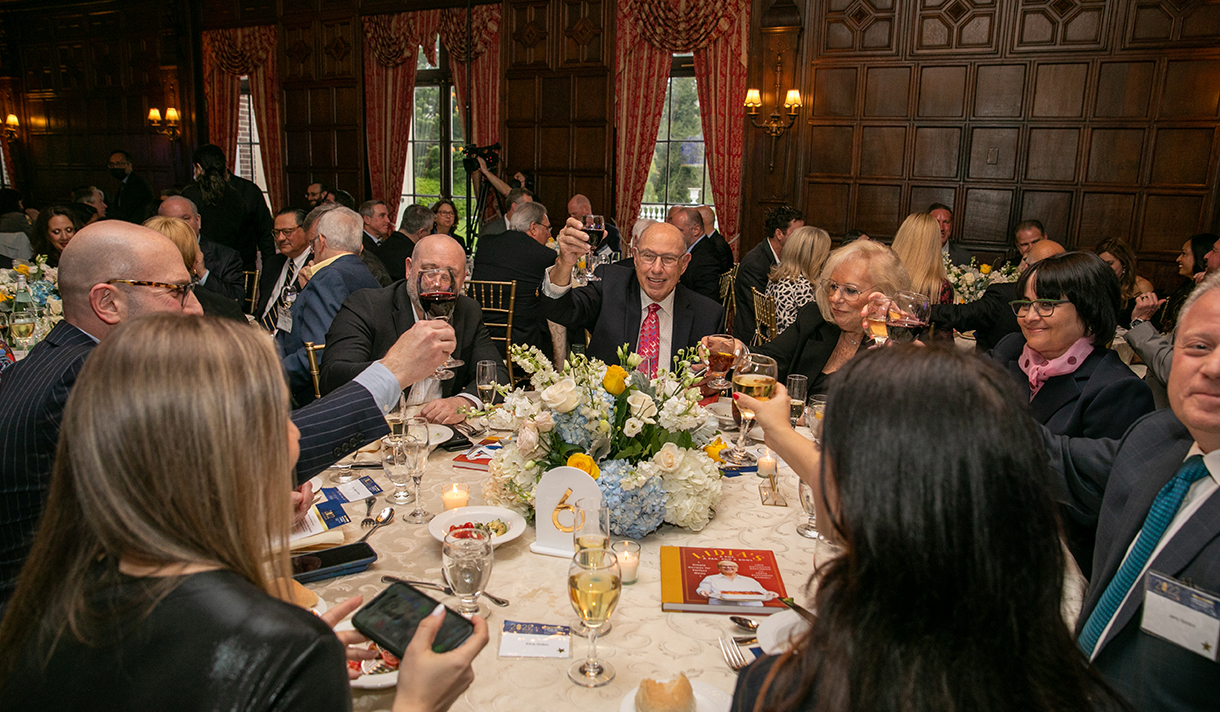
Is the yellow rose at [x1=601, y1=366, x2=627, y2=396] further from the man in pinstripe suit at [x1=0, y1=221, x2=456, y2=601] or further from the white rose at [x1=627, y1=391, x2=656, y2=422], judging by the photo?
the man in pinstripe suit at [x1=0, y1=221, x2=456, y2=601]

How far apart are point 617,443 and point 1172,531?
1134 mm

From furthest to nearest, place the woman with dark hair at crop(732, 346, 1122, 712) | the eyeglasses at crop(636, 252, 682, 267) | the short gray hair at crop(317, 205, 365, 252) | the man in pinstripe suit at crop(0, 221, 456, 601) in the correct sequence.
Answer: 1. the short gray hair at crop(317, 205, 365, 252)
2. the eyeglasses at crop(636, 252, 682, 267)
3. the man in pinstripe suit at crop(0, 221, 456, 601)
4. the woman with dark hair at crop(732, 346, 1122, 712)

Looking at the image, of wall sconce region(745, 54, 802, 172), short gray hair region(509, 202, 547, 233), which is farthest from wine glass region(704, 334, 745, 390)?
wall sconce region(745, 54, 802, 172)

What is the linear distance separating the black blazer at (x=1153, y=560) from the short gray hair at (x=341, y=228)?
3.65m

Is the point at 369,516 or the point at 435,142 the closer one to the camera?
the point at 369,516

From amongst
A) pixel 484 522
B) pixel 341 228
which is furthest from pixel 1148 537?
pixel 341 228

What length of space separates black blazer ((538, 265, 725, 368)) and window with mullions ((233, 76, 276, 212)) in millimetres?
7905

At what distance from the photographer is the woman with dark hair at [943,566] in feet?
2.72

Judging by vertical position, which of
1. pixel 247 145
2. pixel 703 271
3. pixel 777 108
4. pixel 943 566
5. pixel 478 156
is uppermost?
pixel 777 108

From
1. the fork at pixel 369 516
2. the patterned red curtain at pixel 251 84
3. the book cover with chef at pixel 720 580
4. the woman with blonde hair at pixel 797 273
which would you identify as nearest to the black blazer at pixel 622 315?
the woman with blonde hair at pixel 797 273

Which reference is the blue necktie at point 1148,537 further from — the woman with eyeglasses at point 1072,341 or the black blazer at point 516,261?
the black blazer at point 516,261

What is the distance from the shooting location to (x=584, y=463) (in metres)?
1.80

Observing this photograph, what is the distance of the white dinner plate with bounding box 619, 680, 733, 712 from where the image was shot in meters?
1.22

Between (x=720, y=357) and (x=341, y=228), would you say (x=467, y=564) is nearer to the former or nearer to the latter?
(x=720, y=357)
